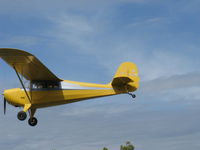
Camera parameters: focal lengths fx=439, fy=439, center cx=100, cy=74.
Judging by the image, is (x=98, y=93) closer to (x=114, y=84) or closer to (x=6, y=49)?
(x=114, y=84)

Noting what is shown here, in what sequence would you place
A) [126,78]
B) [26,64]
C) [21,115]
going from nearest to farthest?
[126,78] → [26,64] → [21,115]

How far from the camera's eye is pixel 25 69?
72.2 ft

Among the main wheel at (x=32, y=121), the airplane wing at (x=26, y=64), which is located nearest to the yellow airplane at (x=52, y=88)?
the airplane wing at (x=26, y=64)

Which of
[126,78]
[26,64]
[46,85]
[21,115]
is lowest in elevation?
[21,115]

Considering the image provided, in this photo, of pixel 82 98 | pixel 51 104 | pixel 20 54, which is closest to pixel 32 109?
pixel 51 104

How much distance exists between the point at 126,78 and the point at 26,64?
4.92 meters

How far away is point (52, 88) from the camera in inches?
891

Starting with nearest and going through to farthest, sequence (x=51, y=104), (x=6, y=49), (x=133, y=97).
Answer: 1. (x=6, y=49)
2. (x=133, y=97)
3. (x=51, y=104)

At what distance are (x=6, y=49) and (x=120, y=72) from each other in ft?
21.3

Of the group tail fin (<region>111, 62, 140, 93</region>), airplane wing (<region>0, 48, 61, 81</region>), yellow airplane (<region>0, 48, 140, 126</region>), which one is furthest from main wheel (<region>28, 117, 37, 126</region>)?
tail fin (<region>111, 62, 140, 93</region>)

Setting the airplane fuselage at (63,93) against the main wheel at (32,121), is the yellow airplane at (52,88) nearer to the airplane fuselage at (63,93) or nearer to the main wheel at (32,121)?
the airplane fuselage at (63,93)

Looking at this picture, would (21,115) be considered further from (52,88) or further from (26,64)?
(26,64)

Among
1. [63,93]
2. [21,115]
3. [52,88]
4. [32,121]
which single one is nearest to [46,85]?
[52,88]

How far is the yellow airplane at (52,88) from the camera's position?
72.5 ft
